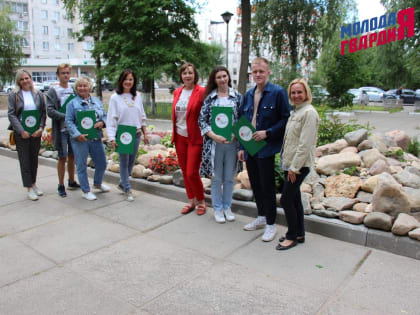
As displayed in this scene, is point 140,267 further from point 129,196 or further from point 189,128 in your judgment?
point 129,196

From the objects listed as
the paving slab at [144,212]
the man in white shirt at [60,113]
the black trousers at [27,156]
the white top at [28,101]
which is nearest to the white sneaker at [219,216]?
the paving slab at [144,212]

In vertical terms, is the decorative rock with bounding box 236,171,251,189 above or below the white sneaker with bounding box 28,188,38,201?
above

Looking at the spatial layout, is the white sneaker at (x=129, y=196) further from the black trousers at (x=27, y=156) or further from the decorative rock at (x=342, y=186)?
the decorative rock at (x=342, y=186)

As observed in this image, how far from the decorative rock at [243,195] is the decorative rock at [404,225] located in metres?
1.86

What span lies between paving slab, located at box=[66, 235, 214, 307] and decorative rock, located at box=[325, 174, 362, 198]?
83.5 inches

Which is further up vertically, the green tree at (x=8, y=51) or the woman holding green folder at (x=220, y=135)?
the green tree at (x=8, y=51)

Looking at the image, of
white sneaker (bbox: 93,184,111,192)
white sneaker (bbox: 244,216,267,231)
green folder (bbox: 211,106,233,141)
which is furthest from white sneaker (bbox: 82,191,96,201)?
white sneaker (bbox: 244,216,267,231)

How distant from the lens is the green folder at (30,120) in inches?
215

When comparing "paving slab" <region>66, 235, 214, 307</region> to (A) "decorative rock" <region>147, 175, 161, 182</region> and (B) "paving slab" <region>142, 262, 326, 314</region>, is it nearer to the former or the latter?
(B) "paving slab" <region>142, 262, 326, 314</region>

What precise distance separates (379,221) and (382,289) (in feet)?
3.16

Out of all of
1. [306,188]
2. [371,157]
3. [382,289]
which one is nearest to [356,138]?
[371,157]

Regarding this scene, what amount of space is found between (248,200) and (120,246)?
188 centimetres

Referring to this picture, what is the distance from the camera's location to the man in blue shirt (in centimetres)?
403

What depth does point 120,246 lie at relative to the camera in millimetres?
4113
